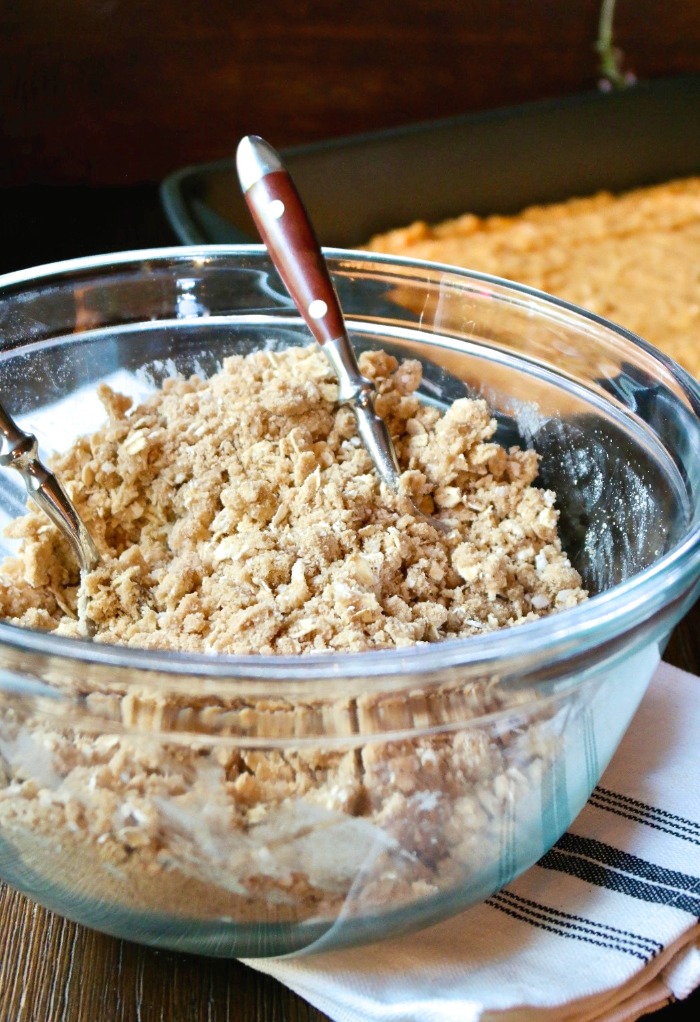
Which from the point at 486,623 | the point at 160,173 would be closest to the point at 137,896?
the point at 486,623

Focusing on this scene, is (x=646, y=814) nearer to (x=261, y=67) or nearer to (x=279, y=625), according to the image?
(x=279, y=625)

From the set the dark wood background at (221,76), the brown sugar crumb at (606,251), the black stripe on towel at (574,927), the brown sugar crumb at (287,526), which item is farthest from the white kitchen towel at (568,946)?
the brown sugar crumb at (606,251)

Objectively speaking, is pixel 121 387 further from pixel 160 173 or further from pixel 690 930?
pixel 160 173

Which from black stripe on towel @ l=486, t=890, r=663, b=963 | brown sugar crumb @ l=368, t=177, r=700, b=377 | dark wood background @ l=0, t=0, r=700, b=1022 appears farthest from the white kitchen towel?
brown sugar crumb @ l=368, t=177, r=700, b=377

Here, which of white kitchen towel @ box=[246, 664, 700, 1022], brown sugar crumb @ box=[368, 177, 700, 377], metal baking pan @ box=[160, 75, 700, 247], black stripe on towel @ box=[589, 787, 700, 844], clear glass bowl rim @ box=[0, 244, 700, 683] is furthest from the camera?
metal baking pan @ box=[160, 75, 700, 247]

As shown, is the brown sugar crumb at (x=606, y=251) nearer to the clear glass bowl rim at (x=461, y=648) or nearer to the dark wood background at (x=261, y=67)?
the dark wood background at (x=261, y=67)

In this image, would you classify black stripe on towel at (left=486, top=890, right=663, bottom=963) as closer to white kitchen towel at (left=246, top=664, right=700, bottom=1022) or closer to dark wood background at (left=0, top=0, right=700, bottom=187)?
white kitchen towel at (left=246, top=664, right=700, bottom=1022)
